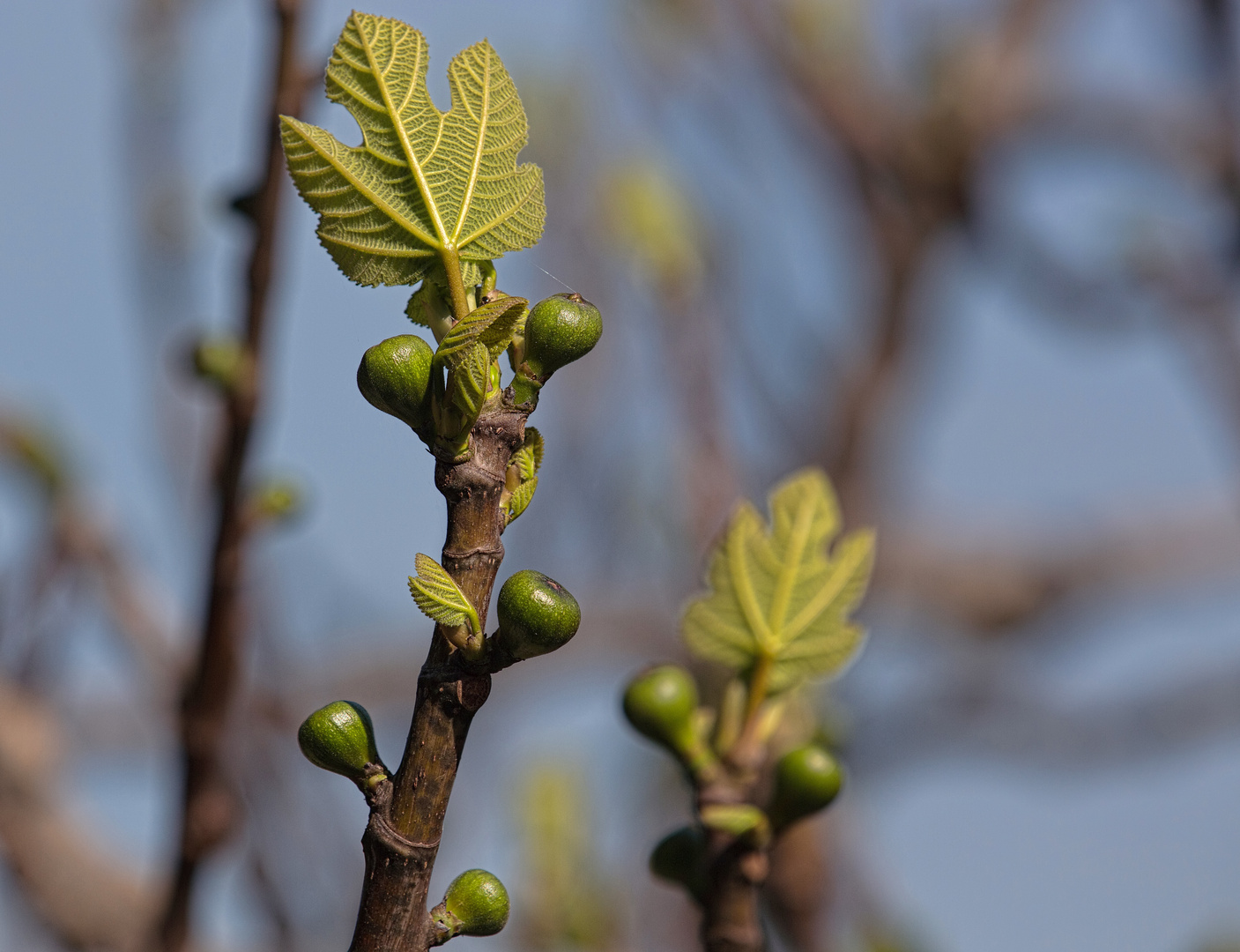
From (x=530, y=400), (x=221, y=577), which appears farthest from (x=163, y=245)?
(x=530, y=400)

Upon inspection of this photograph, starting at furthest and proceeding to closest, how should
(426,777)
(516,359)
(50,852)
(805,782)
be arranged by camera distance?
1. (50,852)
2. (805,782)
3. (516,359)
4. (426,777)

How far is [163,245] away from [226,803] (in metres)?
1.30

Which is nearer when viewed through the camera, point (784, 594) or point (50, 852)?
point (784, 594)

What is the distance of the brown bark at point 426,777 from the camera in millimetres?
624

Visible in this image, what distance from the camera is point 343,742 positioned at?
698 millimetres

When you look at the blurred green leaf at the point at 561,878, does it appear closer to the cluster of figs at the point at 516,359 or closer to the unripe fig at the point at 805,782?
the unripe fig at the point at 805,782

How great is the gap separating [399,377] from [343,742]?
21 cm

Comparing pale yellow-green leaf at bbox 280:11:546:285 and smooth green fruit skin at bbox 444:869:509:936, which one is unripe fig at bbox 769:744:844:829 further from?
pale yellow-green leaf at bbox 280:11:546:285

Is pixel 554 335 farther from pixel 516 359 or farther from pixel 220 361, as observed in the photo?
pixel 220 361

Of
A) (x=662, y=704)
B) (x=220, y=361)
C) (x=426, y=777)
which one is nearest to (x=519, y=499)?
(x=426, y=777)

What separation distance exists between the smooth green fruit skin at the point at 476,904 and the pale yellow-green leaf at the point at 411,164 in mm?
370

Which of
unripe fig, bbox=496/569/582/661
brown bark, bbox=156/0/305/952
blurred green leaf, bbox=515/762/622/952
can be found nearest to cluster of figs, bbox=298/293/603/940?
unripe fig, bbox=496/569/582/661

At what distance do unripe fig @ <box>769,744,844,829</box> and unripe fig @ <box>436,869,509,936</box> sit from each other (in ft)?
0.98

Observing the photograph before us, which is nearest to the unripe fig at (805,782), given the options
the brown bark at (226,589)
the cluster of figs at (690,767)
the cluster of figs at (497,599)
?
the cluster of figs at (690,767)
